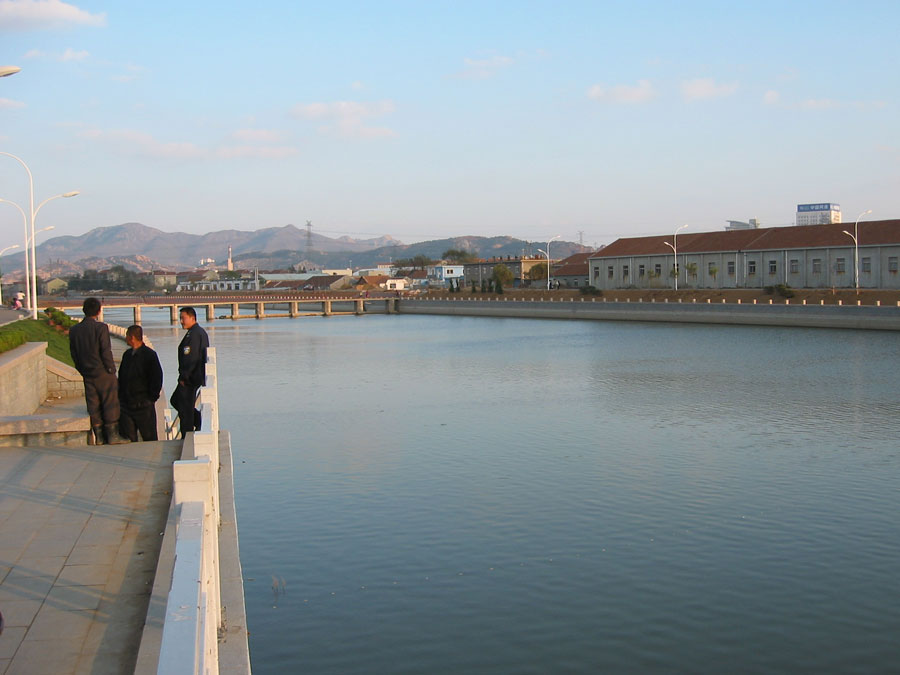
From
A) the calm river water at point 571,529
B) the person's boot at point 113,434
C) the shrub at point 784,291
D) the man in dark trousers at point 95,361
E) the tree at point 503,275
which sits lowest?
the calm river water at point 571,529

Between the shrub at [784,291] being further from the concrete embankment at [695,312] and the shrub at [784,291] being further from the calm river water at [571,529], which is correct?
the calm river water at [571,529]

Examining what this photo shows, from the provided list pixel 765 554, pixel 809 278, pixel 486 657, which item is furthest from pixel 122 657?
pixel 809 278

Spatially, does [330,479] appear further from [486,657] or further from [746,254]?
[746,254]

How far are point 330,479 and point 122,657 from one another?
11.9m

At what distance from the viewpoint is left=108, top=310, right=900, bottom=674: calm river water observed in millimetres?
9633

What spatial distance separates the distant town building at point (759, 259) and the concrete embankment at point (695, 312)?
7.46 metres

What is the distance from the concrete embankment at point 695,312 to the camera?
5669 cm

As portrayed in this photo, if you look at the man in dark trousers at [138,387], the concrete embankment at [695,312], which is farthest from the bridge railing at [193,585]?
A: the concrete embankment at [695,312]

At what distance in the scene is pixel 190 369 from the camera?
11242 millimetres

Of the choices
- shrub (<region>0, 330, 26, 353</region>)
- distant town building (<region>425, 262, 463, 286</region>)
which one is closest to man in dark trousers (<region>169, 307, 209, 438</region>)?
shrub (<region>0, 330, 26, 353</region>)

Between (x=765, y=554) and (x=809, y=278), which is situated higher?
(x=809, y=278)

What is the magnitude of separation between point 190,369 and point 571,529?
618cm

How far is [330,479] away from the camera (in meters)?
17.0

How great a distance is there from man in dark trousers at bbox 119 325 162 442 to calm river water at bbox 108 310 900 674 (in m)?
2.40
